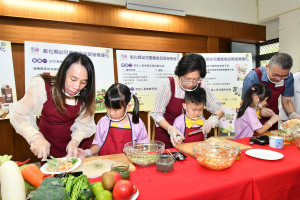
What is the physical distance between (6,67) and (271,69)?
350 centimetres

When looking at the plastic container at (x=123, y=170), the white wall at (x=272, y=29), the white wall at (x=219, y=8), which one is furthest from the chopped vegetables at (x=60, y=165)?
the white wall at (x=272, y=29)

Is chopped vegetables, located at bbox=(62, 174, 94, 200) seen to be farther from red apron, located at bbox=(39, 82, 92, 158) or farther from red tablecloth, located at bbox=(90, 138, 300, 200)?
red apron, located at bbox=(39, 82, 92, 158)

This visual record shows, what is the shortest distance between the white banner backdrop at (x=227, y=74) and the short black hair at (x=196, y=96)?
2.25 m

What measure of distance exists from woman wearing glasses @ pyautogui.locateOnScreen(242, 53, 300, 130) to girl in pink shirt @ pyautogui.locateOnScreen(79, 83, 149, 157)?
4.83 feet

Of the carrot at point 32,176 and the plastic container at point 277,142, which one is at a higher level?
the carrot at point 32,176

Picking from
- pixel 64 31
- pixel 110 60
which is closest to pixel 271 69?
pixel 110 60

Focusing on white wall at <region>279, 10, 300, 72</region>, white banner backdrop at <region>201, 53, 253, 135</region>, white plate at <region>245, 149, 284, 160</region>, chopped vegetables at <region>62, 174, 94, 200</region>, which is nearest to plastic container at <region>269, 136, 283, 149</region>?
white plate at <region>245, 149, 284, 160</region>

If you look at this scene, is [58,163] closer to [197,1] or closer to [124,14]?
[124,14]

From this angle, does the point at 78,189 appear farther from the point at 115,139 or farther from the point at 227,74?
the point at 227,74

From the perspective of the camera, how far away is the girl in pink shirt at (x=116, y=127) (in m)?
1.71

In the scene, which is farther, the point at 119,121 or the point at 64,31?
the point at 64,31

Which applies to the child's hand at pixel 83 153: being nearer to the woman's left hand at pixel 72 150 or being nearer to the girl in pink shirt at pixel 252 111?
the woman's left hand at pixel 72 150

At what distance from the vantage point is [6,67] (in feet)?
9.45

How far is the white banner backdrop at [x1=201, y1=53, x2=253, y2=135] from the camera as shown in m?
4.02
